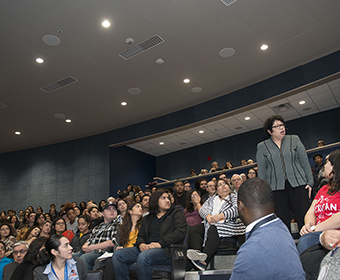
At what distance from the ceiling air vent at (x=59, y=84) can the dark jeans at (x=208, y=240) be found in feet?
16.2

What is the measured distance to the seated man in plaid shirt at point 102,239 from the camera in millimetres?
3526

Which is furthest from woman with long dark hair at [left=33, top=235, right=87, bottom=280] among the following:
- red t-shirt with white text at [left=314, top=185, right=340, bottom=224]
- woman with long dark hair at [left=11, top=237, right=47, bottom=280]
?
red t-shirt with white text at [left=314, top=185, right=340, bottom=224]

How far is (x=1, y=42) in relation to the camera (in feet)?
18.5

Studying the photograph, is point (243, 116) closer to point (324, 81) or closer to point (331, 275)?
point (324, 81)

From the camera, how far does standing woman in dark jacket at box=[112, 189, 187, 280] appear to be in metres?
2.75

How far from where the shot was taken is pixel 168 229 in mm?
3035

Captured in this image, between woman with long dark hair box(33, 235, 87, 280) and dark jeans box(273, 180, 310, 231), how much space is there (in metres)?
1.77

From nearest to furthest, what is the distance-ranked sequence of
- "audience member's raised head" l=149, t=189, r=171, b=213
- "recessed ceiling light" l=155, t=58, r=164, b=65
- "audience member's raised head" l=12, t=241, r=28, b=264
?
"audience member's raised head" l=149, t=189, r=171, b=213, "audience member's raised head" l=12, t=241, r=28, b=264, "recessed ceiling light" l=155, t=58, r=164, b=65

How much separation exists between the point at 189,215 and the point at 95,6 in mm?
3661

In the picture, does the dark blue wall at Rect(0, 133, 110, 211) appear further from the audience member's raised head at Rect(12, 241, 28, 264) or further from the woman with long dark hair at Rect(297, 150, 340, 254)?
the woman with long dark hair at Rect(297, 150, 340, 254)

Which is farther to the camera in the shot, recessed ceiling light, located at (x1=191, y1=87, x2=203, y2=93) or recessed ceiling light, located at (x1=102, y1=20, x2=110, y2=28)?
recessed ceiling light, located at (x1=191, y1=87, x2=203, y2=93)

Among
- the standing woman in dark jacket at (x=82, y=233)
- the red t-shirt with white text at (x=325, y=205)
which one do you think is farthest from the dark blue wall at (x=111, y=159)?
the red t-shirt with white text at (x=325, y=205)

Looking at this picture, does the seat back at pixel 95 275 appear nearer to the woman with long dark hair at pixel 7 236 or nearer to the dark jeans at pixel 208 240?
the dark jeans at pixel 208 240

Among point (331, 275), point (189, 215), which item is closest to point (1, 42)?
point (189, 215)
